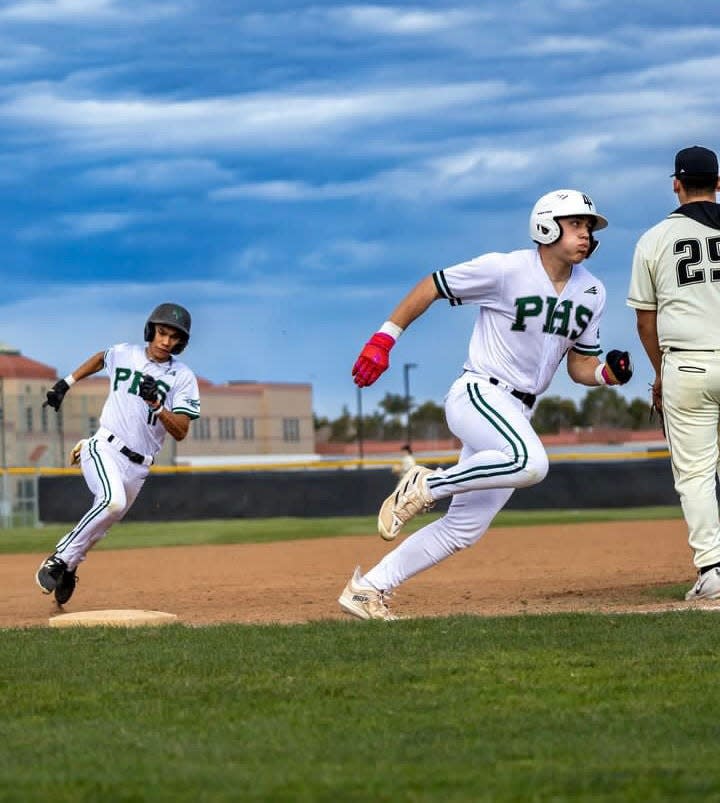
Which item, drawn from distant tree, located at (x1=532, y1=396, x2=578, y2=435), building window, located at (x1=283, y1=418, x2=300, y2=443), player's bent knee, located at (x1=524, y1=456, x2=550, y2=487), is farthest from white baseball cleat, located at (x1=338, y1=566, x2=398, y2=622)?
distant tree, located at (x1=532, y1=396, x2=578, y2=435)

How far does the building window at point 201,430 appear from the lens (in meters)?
66.3

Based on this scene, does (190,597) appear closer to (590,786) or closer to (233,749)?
(233,749)

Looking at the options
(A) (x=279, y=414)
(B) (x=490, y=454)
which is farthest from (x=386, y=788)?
(A) (x=279, y=414)

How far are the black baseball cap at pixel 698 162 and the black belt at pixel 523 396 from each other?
154cm

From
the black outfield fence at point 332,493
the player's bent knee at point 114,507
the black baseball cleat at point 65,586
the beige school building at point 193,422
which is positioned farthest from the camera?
the beige school building at point 193,422

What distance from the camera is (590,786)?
3.81m

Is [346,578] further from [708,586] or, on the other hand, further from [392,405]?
[392,405]

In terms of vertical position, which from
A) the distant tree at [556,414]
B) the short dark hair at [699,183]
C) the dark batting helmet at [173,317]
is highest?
the short dark hair at [699,183]

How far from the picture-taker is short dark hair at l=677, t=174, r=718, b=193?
810 cm

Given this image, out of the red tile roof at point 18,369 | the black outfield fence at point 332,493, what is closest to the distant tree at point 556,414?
the red tile roof at point 18,369

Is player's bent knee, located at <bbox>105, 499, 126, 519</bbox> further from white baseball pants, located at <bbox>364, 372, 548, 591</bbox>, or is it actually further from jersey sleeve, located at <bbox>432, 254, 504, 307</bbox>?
jersey sleeve, located at <bbox>432, 254, 504, 307</bbox>

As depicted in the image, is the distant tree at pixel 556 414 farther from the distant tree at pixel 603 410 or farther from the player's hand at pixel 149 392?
the player's hand at pixel 149 392

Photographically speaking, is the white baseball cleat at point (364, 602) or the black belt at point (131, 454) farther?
the black belt at point (131, 454)

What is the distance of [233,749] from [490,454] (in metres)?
3.31
